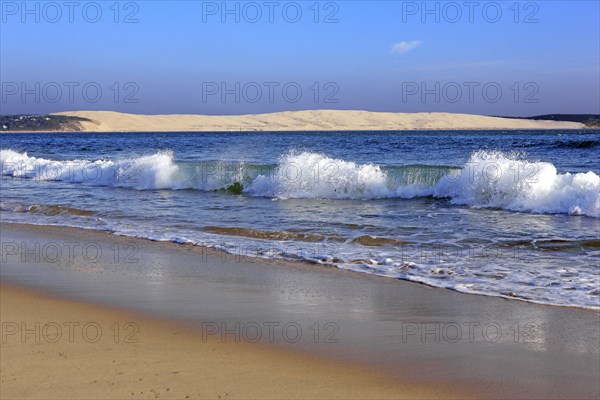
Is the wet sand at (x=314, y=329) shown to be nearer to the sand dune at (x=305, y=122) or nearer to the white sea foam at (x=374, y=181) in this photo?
the white sea foam at (x=374, y=181)

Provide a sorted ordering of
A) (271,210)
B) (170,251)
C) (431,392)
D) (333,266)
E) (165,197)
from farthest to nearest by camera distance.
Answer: (165,197) < (271,210) < (170,251) < (333,266) < (431,392)

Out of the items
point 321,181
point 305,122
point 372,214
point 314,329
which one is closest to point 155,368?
point 314,329

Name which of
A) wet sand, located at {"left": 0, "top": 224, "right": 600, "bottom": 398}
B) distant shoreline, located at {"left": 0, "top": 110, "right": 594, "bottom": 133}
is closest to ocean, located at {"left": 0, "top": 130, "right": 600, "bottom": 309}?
wet sand, located at {"left": 0, "top": 224, "right": 600, "bottom": 398}

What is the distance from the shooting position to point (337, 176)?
18.7 meters

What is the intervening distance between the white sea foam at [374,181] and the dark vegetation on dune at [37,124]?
105 m

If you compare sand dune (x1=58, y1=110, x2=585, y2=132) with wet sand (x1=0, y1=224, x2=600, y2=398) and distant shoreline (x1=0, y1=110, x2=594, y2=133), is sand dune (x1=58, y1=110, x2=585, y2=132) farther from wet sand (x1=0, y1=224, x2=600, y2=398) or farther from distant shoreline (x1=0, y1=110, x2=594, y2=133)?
wet sand (x1=0, y1=224, x2=600, y2=398)

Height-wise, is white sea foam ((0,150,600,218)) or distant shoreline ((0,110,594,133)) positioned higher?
distant shoreline ((0,110,594,133))

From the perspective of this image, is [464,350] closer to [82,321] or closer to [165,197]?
[82,321]

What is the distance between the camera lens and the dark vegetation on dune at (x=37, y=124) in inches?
4946

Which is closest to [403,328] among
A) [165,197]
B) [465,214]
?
[465,214]

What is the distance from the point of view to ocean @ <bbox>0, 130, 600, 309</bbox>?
7.79 meters

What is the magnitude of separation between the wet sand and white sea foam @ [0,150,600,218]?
26.9ft

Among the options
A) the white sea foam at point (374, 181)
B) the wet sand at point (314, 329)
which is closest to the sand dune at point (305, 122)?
the white sea foam at point (374, 181)

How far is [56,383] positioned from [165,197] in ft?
46.2
